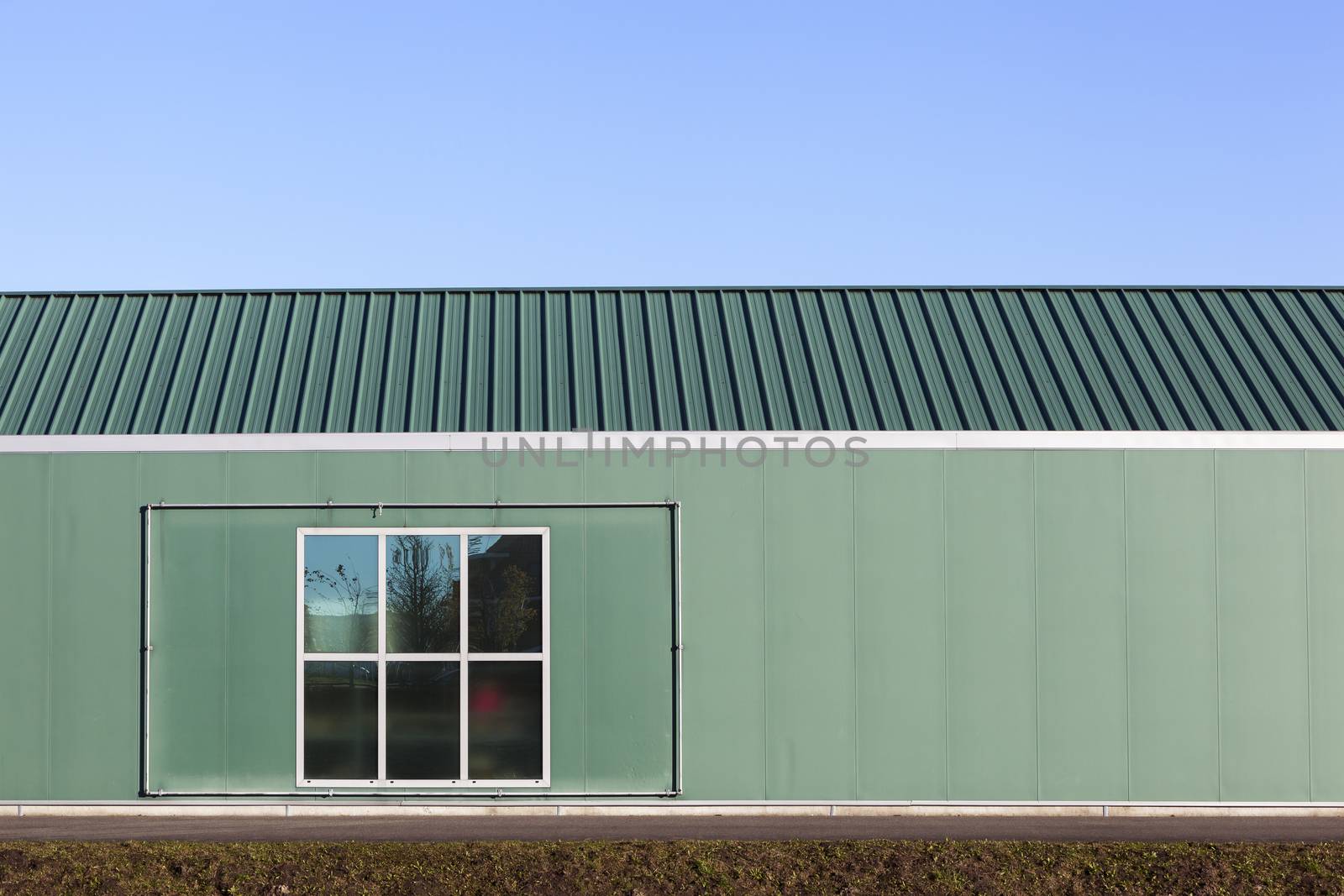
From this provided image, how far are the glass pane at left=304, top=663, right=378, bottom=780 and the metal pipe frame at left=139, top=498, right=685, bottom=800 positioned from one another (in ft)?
0.65

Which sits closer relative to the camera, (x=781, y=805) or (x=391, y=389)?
(x=781, y=805)

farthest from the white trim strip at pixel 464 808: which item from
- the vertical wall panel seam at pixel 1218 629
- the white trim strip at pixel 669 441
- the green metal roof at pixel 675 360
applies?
the green metal roof at pixel 675 360

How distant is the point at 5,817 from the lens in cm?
1119

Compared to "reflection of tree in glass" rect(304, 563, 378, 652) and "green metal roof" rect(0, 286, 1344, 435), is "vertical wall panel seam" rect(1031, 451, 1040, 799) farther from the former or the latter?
"reflection of tree in glass" rect(304, 563, 378, 652)

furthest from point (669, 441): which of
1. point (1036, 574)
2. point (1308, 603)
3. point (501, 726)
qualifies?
point (1308, 603)

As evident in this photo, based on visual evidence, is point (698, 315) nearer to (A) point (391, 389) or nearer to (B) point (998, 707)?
(A) point (391, 389)

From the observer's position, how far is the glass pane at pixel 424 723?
11.2 m

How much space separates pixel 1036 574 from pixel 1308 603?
2.52 m

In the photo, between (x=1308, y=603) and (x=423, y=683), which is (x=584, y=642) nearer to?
(x=423, y=683)

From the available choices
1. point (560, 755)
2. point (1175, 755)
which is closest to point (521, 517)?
point (560, 755)

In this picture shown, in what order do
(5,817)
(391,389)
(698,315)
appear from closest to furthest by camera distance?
(5,817) < (391,389) < (698,315)

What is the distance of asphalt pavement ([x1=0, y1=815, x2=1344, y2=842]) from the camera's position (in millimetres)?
10375

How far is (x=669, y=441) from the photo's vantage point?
37.9 feet

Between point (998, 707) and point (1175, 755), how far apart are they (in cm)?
166
